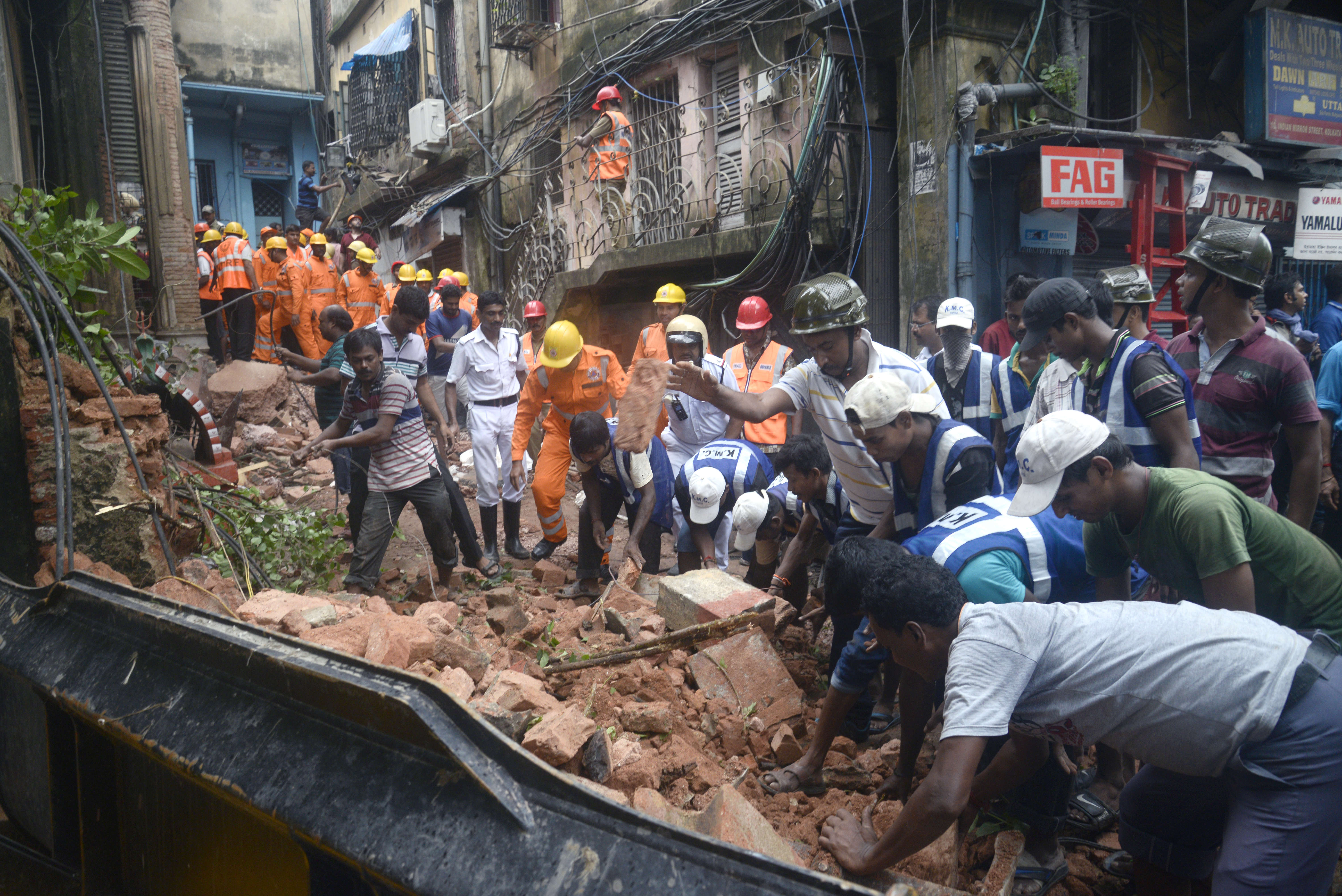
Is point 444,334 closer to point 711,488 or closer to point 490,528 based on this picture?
point 490,528

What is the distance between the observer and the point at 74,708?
1.72 meters

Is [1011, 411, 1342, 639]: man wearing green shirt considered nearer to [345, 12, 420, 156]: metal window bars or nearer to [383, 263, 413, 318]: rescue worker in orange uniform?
[383, 263, 413, 318]: rescue worker in orange uniform

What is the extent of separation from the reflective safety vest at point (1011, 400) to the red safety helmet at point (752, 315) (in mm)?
2422

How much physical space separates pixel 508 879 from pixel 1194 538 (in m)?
1.91

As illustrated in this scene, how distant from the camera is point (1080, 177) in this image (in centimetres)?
655

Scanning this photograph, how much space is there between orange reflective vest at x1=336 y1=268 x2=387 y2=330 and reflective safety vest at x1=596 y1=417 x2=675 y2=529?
5.84 meters

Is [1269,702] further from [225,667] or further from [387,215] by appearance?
[387,215]

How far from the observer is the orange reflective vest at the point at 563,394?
6.36m

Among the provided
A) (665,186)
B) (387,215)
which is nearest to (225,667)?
(665,186)

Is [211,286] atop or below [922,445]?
atop

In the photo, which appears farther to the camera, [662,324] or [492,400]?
[662,324]

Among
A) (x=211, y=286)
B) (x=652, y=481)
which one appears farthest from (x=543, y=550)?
(x=211, y=286)

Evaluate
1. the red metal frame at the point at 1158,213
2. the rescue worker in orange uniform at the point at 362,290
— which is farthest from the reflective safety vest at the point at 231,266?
the red metal frame at the point at 1158,213

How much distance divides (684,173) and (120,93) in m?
5.70
